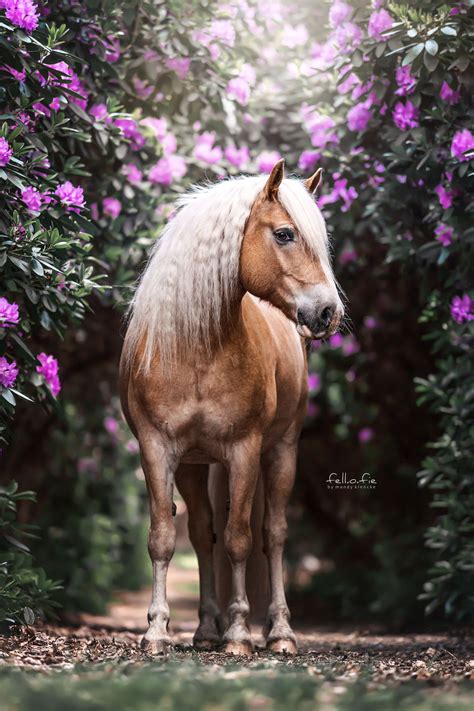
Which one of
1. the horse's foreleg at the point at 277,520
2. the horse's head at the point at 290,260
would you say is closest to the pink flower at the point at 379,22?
the horse's head at the point at 290,260

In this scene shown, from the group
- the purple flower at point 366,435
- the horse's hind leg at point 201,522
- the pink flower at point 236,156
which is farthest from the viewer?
the purple flower at point 366,435

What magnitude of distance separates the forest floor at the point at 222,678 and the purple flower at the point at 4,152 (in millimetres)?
2361

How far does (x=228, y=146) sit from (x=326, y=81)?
0.89 m

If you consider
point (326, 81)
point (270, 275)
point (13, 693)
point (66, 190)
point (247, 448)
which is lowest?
point (13, 693)

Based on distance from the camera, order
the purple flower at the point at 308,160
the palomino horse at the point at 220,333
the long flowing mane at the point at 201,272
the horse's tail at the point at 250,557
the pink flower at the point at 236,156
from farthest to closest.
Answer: the pink flower at the point at 236,156 < the purple flower at the point at 308,160 < the horse's tail at the point at 250,557 < the long flowing mane at the point at 201,272 < the palomino horse at the point at 220,333

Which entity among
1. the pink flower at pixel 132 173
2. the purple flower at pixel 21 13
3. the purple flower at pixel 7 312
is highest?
the purple flower at pixel 21 13

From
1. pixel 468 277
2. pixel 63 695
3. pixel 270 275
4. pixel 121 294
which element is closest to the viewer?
pixel 63 695

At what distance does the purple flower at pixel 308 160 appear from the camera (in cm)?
739

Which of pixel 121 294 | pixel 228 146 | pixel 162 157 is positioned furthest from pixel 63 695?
pixel 228 146

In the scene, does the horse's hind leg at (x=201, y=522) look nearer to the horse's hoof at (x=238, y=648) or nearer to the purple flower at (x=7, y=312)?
the horse's hoof at (x=238, y=648)

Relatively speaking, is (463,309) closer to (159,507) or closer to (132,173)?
(159,507)

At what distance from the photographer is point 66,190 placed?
556 cm

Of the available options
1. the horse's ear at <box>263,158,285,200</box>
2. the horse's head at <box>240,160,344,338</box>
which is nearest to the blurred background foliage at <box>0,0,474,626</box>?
the horse's head at <box>240,160,344,338</box>

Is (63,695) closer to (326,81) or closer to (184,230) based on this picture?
(184,230)
